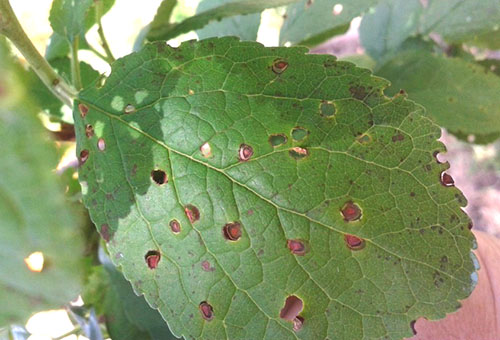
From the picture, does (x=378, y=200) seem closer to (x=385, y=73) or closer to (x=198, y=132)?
(x=198, y=132)

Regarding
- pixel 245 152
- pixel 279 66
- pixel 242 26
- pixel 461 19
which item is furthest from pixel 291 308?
pixel 461 19

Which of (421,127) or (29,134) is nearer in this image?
(29,134)

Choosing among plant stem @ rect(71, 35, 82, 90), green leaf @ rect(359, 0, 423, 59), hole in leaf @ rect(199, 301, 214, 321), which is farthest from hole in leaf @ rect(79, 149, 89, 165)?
green leaf @ rect(359, 0, 423, 59)

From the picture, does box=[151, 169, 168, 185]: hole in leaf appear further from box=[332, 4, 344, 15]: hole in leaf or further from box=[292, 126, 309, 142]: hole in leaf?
box=[332, 4, 344, 15]: hole in leaf

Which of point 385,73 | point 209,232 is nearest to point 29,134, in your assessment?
point 209,232

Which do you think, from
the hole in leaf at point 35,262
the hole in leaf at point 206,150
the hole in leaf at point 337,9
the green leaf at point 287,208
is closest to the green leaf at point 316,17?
the hole in leaf at point 337,9

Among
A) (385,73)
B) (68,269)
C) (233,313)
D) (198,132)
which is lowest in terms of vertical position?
(385,73)

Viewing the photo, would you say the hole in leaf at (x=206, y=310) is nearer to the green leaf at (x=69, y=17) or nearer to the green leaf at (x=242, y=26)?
the green leaf at (x=69, y=17)

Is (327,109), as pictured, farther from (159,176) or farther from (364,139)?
(159,176)
